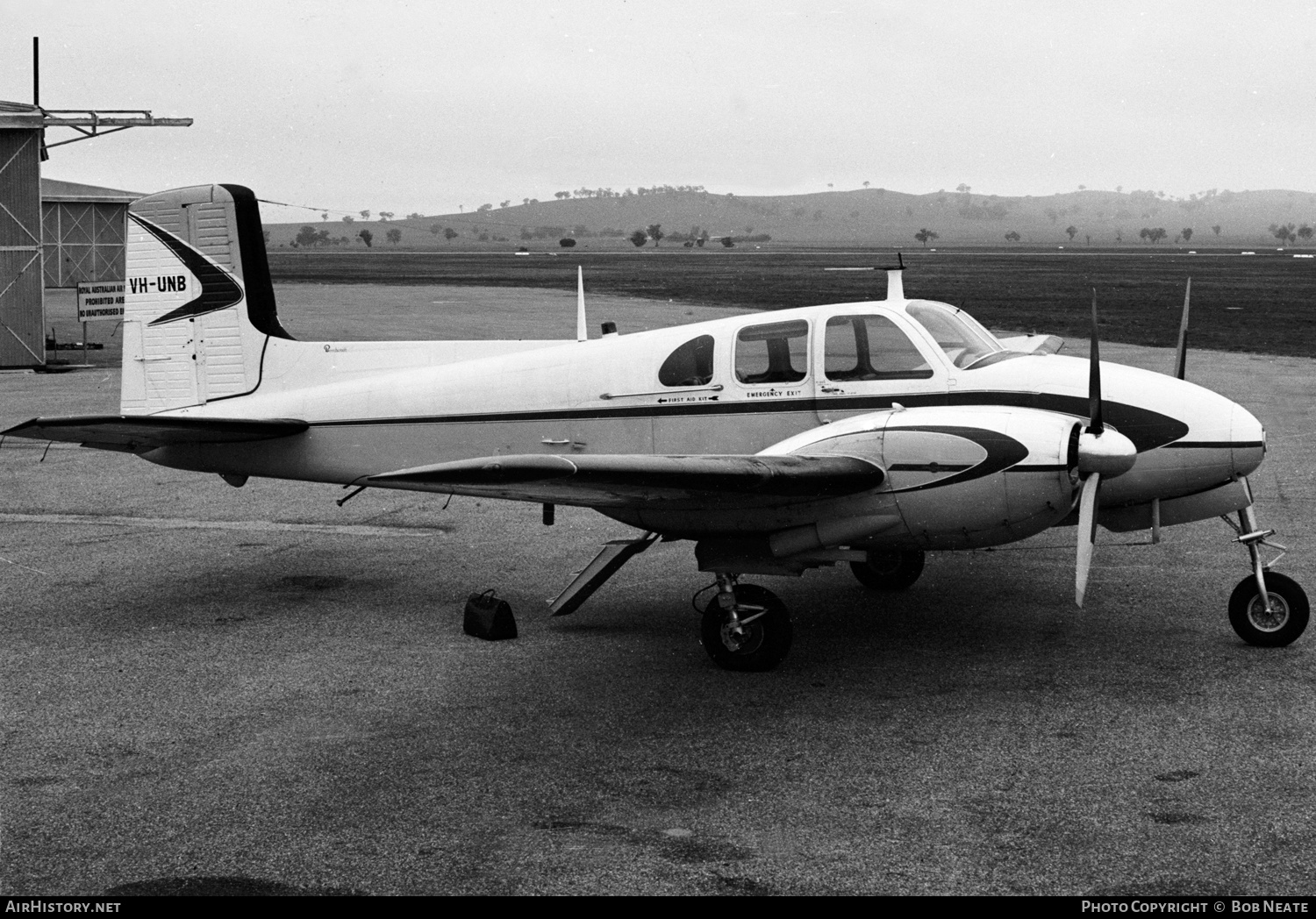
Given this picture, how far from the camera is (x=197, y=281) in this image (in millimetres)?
11969

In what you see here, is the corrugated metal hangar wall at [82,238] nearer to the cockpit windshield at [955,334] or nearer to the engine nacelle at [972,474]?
the cockpit windshield at [955,334]

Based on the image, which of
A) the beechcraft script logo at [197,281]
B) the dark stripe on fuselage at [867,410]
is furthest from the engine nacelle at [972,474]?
the beechcraft script logo at [197,281]

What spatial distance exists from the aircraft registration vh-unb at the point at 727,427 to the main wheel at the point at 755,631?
0.05ft

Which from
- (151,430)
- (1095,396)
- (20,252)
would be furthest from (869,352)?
(20,252)

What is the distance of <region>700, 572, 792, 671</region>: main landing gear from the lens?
909 cm

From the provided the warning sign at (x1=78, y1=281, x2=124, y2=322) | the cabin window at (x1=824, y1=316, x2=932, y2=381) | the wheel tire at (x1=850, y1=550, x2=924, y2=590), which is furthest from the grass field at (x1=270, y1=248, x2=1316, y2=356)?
the warning sign at (x1=78, y1=281, x2=124, y2=322)

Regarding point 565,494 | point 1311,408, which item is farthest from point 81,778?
point 1311,408

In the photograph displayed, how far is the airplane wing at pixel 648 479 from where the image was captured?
7.64 metres

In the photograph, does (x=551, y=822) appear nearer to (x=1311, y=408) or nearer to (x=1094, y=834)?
(x=1094, y=834)

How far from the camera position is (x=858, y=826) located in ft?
21.5

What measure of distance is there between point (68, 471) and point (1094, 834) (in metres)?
14.8

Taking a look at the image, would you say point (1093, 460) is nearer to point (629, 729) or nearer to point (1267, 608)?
point (1267, 608)

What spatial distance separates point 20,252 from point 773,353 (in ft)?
84.6

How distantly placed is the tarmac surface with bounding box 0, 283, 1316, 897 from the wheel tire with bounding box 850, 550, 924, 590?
0.21 metres
